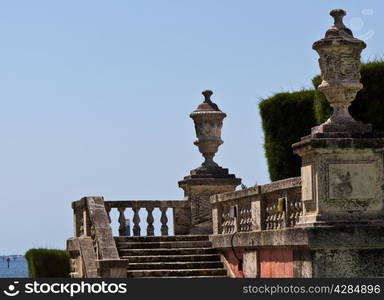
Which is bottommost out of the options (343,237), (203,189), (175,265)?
(175,265)

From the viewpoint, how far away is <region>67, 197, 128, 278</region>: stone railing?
71.2 ft

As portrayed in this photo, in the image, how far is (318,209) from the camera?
17031mm

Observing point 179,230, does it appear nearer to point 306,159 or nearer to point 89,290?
point 306,159

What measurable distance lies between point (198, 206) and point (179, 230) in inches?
24.8

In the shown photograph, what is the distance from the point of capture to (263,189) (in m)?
19.8

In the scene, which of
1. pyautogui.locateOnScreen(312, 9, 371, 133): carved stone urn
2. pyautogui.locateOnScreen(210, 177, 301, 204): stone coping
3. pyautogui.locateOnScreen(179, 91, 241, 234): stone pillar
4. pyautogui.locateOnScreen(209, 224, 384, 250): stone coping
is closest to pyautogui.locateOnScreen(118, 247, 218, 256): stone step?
pyautogui.locateOnScreen(210, 177, 301, 204): stone coping

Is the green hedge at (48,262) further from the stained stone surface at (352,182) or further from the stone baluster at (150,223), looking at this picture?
the stained stone surface at (352,182)

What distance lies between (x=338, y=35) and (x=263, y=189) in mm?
3211

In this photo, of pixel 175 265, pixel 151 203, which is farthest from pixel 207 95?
pixel 175 265

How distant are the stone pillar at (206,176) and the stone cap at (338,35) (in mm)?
8755

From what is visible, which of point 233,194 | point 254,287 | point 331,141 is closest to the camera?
point 254,287

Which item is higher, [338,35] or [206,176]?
[338,35]

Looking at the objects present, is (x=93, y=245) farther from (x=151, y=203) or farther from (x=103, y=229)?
(x=151, y=203)

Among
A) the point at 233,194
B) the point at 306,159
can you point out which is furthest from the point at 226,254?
the point at 306,159
